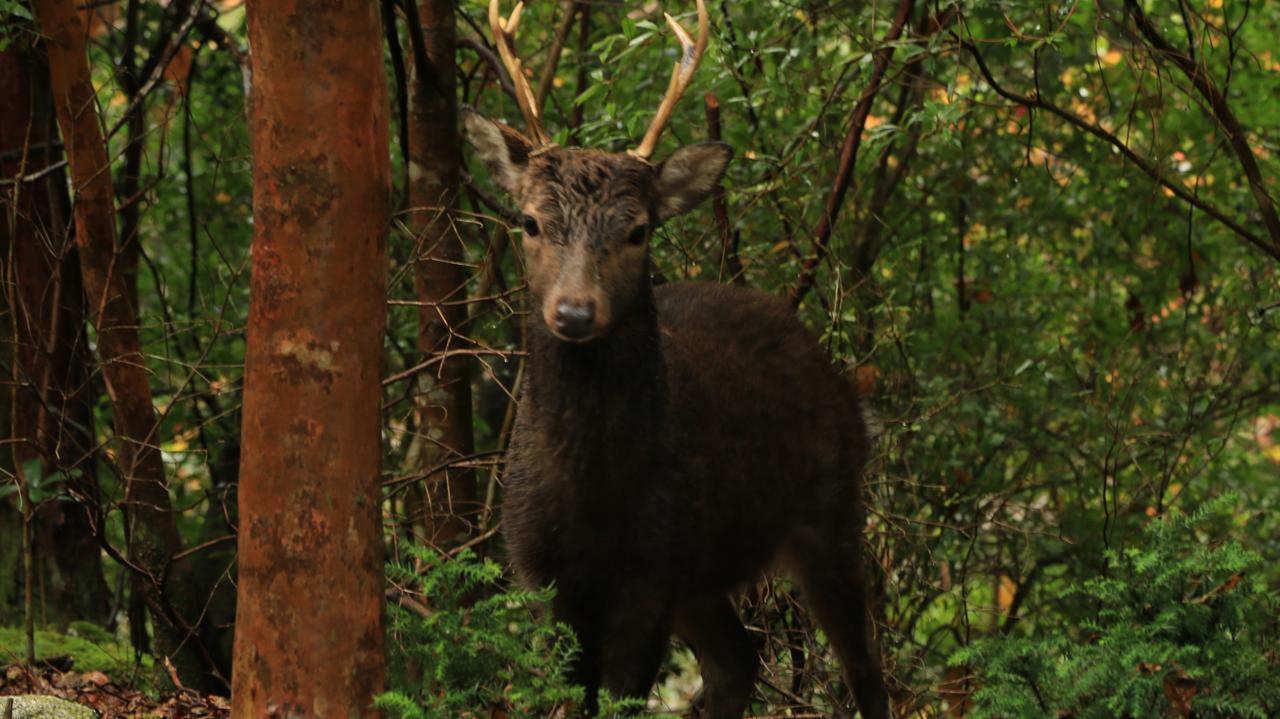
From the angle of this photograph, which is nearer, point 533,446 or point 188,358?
point 533,446

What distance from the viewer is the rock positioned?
4832mm

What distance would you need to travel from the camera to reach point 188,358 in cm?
884

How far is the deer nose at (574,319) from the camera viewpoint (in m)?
4.82

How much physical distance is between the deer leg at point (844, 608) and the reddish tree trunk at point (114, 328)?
2.66m

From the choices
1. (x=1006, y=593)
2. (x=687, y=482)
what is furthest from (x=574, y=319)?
(x=1006, y=593)

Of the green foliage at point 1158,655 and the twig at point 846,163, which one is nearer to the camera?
the green foliage at point 1158,655

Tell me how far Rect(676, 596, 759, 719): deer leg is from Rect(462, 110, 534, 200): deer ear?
6.58ft

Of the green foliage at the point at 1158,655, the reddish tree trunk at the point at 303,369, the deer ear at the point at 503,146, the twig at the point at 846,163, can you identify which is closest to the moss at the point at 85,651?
the deer ear at the point at 503,146

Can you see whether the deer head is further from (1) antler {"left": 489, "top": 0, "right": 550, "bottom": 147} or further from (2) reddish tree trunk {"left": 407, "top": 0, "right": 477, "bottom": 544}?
(2) reddish tree trunk {"left": 407, "top": 0, "right": 477, "bottom": 544}

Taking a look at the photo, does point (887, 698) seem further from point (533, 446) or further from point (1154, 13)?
point (1154, 13)

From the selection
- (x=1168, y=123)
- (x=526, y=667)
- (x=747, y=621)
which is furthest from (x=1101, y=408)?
(x=526, y=667)

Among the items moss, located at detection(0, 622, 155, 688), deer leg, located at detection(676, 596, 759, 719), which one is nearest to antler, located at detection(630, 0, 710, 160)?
deer leg, located at detection(676, 596, 759, 719)

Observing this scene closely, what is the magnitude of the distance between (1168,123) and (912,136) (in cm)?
145

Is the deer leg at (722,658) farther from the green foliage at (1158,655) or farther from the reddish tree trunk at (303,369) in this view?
the reddish tree trunk at (303,369)
